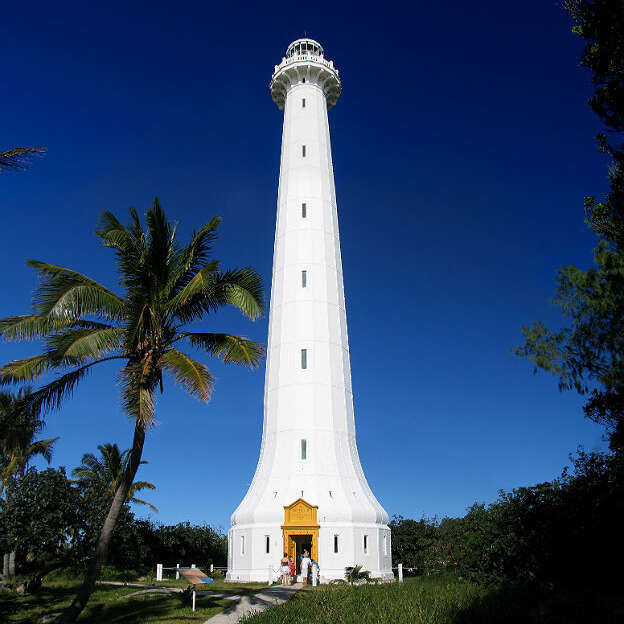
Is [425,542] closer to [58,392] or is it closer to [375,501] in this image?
[375,501]

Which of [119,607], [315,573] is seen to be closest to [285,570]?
[315,573]

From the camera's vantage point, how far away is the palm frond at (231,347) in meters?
16.0

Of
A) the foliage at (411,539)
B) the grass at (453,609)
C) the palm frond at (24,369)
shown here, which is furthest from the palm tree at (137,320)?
the foliage at (411,539)

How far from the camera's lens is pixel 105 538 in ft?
46.6

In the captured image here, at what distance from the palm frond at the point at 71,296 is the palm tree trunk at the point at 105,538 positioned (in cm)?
317

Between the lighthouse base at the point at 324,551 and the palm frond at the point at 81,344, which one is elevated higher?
the palm frond at the point at 81,344

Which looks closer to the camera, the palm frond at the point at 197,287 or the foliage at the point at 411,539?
the palm frond at the point at 197,287

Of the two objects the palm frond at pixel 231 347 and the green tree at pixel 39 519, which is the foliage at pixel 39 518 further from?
the palm frond at pixel 231 347

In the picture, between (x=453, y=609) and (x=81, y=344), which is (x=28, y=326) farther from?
(x=453, y=609)

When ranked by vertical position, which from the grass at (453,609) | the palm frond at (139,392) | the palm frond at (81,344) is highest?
the palm frond at (81,344)

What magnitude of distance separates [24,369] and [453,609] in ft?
34.9

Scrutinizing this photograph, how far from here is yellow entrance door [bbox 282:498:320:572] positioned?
1053 inches

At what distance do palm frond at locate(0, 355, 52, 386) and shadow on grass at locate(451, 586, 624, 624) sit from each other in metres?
10.3

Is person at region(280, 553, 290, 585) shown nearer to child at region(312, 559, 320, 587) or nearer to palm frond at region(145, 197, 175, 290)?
child at region(312, 559, 320, 587)
